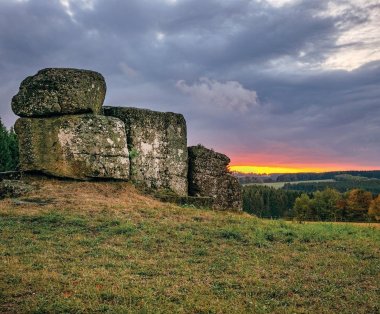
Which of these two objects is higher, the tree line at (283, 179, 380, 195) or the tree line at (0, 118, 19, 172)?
the tree line at (0, 118, 19, 172)

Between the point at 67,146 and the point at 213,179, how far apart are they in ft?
26.4

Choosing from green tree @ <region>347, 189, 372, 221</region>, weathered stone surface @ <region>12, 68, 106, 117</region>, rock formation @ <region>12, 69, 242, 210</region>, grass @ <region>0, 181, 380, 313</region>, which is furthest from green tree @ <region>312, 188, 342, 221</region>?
grass @ <region>0, 181, 380, 313</region>

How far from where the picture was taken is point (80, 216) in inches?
536

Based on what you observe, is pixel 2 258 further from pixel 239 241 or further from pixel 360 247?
pixel 360 247

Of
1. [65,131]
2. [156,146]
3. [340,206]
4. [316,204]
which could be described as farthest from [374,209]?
[65,131]

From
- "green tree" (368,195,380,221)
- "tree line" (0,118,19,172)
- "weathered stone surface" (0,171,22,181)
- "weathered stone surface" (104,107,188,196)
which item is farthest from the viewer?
"green tree" (368,195,380,221)

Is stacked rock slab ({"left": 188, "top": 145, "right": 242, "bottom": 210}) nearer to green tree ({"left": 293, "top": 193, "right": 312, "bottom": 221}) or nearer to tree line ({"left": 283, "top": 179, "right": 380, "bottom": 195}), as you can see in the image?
green tree ({"left": 293, "top": 193, "right": 312, "bottom": 221})

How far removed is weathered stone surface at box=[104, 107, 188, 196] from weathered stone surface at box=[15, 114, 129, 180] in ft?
6.02

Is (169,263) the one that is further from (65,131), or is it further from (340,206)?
(340,206)

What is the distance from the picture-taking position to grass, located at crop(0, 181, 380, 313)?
7.07 m

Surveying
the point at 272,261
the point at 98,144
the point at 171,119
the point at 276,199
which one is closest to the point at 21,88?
the point at 98,144

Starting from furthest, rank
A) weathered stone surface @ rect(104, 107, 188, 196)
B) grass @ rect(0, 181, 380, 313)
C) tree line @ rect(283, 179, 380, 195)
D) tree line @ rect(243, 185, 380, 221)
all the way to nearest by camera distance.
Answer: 1. tree line @ rect(283, 179, 380, 195)
2. tree line @ rect(243, 185, 380, 221)
3. weathered stone surface @ rect(104, 107, 188, 196)
4. grass @ rect(0, 181, 380, 313)

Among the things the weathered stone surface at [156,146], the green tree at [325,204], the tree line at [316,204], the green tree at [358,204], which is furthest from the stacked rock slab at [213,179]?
the green tree at [325,204]

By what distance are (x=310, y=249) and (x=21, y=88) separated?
13.8 m
